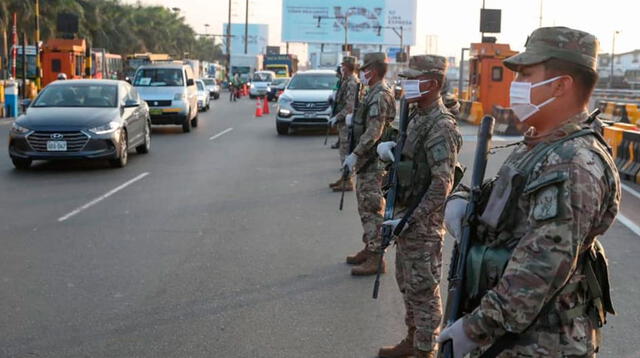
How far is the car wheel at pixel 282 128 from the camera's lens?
2095cm

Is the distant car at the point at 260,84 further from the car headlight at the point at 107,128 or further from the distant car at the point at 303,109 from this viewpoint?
the car headlight at the point at 107,128

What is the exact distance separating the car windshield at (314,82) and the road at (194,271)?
925cm

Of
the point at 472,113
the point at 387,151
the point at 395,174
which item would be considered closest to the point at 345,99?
the point at 387,151

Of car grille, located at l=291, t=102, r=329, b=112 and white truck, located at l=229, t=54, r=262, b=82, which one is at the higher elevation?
white truck, located at l=229, t=54, r=262, b=82

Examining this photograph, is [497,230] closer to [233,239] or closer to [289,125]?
[233,239]

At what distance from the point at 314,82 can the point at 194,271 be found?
614 inches

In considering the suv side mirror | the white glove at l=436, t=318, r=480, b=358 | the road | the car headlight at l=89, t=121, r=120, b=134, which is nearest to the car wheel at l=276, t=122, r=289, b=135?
the suv side mirror

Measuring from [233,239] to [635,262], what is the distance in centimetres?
378

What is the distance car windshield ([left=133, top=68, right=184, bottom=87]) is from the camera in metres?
22.3

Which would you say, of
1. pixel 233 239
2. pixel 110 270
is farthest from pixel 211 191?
pixel 110 270

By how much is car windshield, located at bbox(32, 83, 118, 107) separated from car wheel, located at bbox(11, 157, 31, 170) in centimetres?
122

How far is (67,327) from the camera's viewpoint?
5246 millimetres

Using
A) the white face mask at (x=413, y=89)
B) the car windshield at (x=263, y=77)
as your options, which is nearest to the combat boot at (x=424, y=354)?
the white face mask at (x=413, y=89)

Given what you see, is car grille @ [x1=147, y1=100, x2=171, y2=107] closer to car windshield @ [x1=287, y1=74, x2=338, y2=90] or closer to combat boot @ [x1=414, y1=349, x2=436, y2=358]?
car windshield @ [x1=287, y1=74, x2=338, y2=90]
